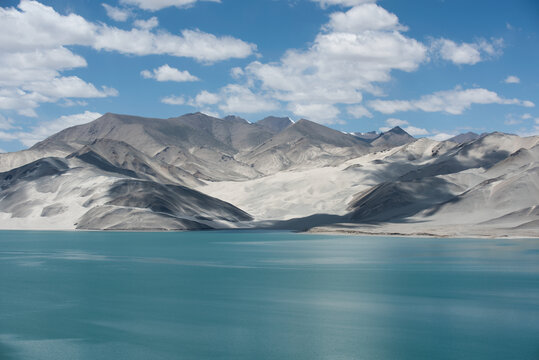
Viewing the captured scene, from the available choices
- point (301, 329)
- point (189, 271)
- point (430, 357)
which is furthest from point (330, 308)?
point (189, 271)

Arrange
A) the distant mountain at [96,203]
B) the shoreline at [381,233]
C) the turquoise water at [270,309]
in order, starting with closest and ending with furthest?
1. the turquoise water at [270,309]
2. the shoreline at [381,233]
3. the distant mountain at [96,203]

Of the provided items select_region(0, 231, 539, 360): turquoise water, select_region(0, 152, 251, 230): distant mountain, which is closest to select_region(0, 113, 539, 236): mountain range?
select_region(0, 152, 251, 230): distant mountain

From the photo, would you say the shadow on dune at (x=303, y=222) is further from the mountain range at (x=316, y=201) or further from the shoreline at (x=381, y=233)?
the shoreline at (x=381, y=233)

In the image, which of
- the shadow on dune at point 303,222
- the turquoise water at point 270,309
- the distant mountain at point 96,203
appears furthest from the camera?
the shadow on dune at point 303,222

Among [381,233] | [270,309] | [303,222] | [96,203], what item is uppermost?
[96,203]

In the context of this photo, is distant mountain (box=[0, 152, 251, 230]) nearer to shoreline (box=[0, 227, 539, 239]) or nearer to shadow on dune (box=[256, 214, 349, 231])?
shoreline (box=[0, 227, 539, 239])

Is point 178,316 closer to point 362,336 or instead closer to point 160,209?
point 362,336

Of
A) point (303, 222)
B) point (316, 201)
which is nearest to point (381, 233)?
point (303, 222)

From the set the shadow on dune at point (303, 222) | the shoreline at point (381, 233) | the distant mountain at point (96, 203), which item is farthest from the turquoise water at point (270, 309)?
the shadow on dune at point (303, 222)

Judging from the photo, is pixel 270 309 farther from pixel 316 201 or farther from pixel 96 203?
pixel 316 201
